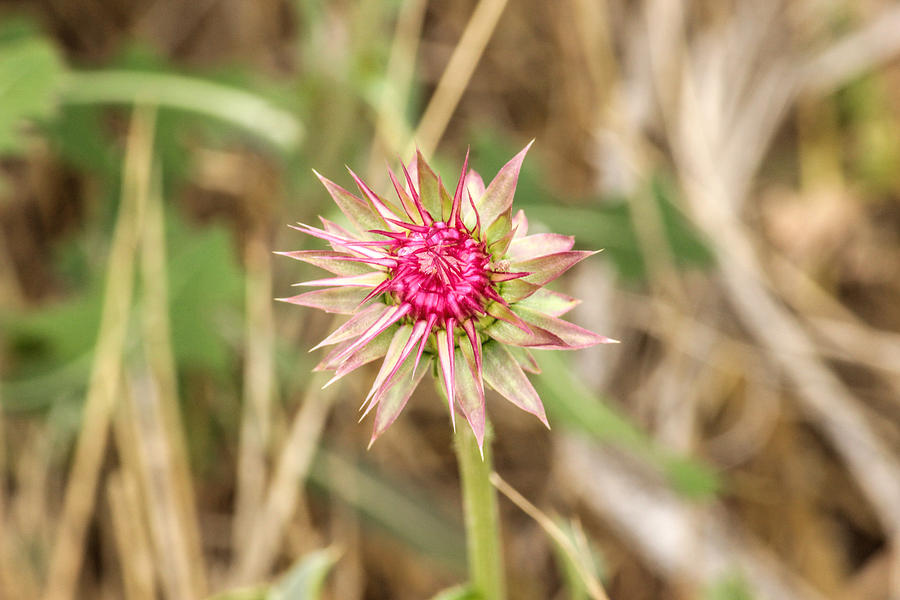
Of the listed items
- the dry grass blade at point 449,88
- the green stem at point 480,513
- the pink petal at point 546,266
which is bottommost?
the green stem at point 480,513

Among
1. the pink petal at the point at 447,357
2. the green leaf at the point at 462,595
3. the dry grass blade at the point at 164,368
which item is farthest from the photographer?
the dry grass blade at the point at 164,368

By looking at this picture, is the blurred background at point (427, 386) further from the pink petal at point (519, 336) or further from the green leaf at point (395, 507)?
the pink petal at point (519, 336)

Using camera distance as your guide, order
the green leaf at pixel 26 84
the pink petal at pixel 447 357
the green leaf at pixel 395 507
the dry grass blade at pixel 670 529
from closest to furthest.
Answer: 1. the pink petal at pixel 447 357
2. the green leaf at pixel 26 84
3. the dry grass blade at pixel 670 529
4. the green leaf at pixel 395 507

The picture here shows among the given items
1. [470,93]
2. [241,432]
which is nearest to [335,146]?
[241,432]

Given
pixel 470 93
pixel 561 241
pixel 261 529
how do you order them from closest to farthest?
pixel 561 241 → pixel 261 529 → pixel 470 93

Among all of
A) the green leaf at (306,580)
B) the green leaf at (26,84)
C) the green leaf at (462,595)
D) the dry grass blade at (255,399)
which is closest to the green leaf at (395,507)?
the dry grass blade at (255,399)

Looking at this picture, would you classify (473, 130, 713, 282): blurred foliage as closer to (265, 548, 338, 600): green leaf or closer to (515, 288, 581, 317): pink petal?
(265, 548, 338, 600): green leaf

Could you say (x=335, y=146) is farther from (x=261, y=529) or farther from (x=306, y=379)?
(x=261, y=529)

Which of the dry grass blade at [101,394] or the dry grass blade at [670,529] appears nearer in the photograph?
the dry grass blade at [101,394]
